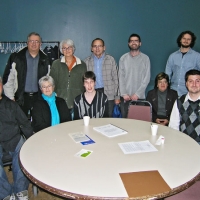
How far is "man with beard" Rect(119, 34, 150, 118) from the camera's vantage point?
3.78 metres

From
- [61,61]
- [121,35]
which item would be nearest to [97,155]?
[61,61]

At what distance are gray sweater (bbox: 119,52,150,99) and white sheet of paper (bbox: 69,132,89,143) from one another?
1818mm

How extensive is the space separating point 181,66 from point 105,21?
1.74 m

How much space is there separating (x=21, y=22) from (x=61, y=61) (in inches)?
63.3

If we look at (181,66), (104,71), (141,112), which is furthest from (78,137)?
(181,66)

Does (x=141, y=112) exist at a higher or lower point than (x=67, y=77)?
lower

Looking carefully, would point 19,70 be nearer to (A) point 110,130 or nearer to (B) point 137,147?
(A) point 110,130

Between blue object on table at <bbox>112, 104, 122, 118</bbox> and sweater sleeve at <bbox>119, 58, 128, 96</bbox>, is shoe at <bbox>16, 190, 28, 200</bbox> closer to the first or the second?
blue object on table at <bbox>112, 104, 122, 118</bbox>

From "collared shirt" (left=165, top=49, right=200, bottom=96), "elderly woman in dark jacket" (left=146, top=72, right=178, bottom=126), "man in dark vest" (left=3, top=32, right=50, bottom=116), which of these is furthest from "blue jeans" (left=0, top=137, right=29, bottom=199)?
"collared shirt" (left=165, top=49, right=200, bottom=96)

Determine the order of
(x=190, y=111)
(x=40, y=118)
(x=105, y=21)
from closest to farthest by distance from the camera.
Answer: (x=190, y=111) → (x=40, y=118) → (x=105, y=21)

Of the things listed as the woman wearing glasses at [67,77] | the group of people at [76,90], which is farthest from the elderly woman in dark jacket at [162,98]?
the woman wearing glasses at [67,77]

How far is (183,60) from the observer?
3.73 m

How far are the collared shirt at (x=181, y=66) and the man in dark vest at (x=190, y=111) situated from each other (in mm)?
1165

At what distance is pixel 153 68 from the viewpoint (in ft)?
15.9
